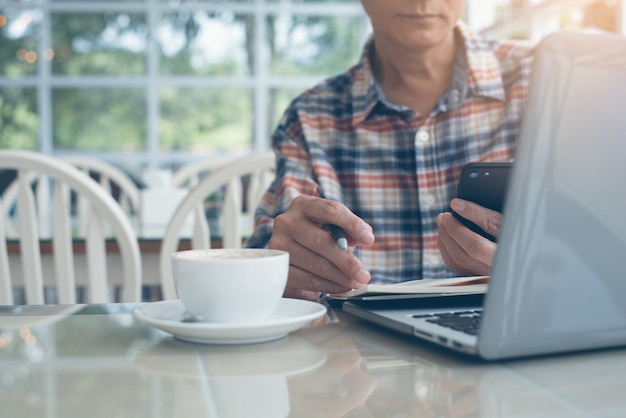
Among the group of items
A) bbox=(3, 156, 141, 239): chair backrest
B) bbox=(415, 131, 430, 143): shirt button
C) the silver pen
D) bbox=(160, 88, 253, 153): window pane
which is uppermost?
bbox=(415, 131, 430, 143): shirt button

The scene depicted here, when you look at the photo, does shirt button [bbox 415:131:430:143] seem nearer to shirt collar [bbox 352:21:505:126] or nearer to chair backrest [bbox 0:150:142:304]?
shirt collar [bbox 352:21:505:126]

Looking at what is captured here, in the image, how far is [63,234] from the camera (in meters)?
1.37

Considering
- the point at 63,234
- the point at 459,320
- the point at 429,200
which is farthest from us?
the point at 63,234

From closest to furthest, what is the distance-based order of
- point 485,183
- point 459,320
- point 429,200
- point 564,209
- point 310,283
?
1. point 564,209
2. point 459,320
3. point 485,183
4. point 310,283
5. point 429,200

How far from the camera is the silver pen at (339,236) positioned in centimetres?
73

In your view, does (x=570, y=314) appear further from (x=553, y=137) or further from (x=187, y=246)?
(x=187, y=246)

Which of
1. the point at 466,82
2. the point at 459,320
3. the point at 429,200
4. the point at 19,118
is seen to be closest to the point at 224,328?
the point at 459,320

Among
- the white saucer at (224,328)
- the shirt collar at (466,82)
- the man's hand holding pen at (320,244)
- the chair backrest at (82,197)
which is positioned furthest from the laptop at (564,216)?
the chair backrest at (82,197)

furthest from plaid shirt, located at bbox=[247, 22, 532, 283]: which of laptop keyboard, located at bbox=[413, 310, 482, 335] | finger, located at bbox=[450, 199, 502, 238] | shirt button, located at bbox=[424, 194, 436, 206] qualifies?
laptop keyboard, located at bbox=[413, 310, 482, 335]

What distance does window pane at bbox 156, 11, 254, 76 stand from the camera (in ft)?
19.7

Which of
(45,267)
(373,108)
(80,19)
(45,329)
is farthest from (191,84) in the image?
(45,329)

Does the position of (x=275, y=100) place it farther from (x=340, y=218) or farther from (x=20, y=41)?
(x=340, y=218)

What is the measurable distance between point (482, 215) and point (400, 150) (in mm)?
472

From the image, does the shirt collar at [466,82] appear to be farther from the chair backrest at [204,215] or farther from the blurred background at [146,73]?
the blurred background at [146,73]
